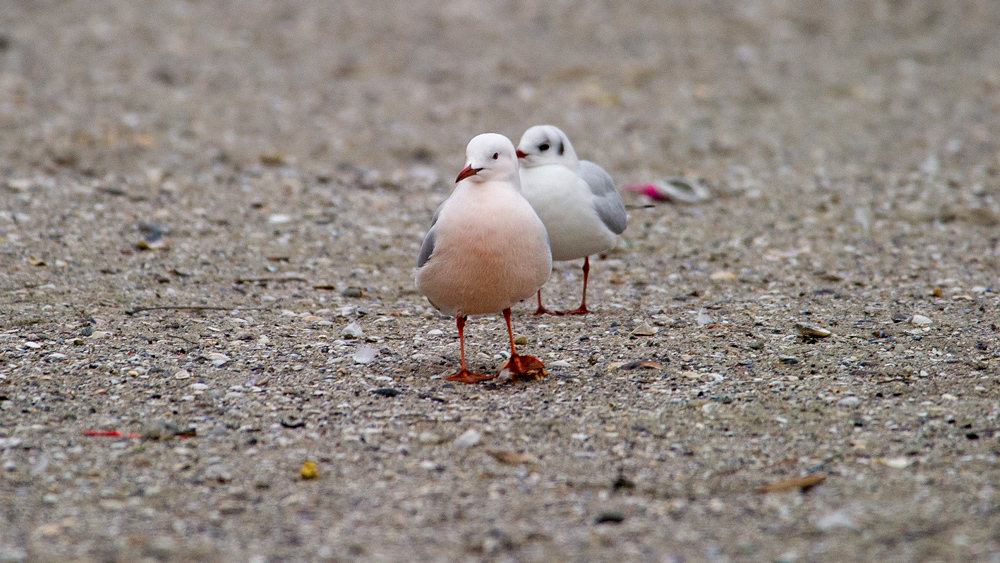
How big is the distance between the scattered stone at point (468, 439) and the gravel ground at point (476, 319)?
2 centimetres

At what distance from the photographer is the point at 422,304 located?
5777 millimetres

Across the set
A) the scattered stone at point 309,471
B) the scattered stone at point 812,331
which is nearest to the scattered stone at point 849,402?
the scattered stone at point 812,331

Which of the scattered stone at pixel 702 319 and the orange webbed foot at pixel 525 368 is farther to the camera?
the scattered stone at pixel 702 319

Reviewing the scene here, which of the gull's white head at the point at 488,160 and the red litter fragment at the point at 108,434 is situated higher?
the gull's white head at the point at 488,160

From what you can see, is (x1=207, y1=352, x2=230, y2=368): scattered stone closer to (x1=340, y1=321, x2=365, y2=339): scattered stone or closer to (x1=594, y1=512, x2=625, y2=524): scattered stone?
(x1=340, y1=321, x2=365, y2=339): scattered stone

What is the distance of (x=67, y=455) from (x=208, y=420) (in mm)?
541

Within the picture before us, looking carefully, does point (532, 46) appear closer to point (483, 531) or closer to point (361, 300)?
point (361, 300)

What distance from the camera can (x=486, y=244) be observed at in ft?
13.6

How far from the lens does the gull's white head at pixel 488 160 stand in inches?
164

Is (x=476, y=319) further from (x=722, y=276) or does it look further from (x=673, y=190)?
(x=673, y=190)

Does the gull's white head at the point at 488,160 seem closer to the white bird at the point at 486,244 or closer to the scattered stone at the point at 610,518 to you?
the white bird at the point at 486,244

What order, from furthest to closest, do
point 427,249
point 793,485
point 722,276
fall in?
point 722,276 < point 427,249 < point 793,485

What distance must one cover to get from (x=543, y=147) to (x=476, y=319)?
1.03 meters

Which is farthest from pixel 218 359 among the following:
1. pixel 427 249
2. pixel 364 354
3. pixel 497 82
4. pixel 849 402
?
pixel 497 82
